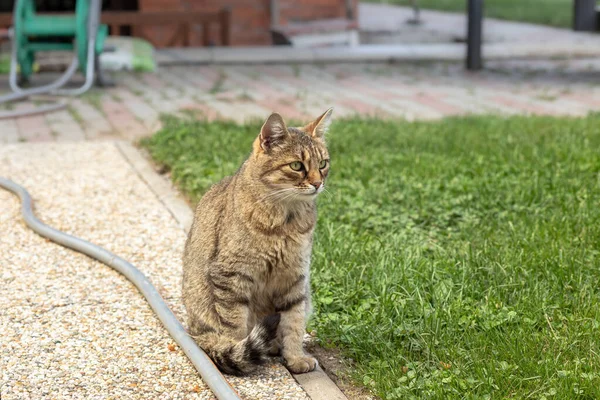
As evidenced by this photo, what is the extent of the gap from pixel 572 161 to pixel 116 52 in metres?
6.70

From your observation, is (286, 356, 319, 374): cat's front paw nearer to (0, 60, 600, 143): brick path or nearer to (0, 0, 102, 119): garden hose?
(0, 60, 600, 143): brick path

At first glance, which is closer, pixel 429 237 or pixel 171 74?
pixel 429 237

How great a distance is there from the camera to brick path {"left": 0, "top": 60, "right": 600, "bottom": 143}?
8273mm

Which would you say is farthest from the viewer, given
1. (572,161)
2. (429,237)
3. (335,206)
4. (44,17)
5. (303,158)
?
(44,17)

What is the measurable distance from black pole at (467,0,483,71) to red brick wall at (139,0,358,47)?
3.05 metres

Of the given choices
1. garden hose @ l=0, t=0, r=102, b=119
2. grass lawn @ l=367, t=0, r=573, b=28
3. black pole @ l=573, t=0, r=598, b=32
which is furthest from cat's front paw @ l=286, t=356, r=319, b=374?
grass lawn @ l=367, t=0, r=573, b=28

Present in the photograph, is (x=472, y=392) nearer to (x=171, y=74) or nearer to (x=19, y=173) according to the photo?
(x=19, y=173)

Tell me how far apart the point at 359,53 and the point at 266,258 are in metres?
9.22

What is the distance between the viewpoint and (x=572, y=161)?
614cm

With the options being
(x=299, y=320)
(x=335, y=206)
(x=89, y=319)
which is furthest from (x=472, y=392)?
(x=335, y=206)

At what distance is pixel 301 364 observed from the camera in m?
3.54

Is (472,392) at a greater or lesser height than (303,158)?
lesser

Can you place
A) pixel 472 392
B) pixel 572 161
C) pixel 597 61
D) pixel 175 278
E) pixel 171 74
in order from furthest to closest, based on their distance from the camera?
pixel 597 61 < pixel 171 74 < pixel 572 161 < pixel 175 278 < pixel 472 392

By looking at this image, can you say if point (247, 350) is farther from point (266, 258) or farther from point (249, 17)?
point (249, 17)
